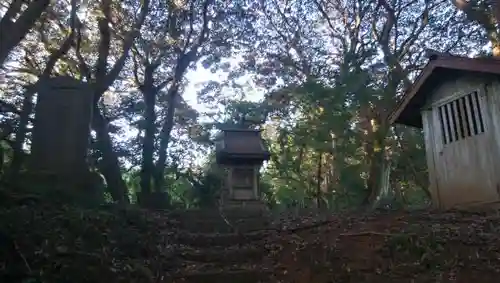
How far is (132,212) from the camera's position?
27.8 feet

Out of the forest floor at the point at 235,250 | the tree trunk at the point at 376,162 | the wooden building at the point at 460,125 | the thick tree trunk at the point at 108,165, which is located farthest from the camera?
the tree trunk at the point at 376,162

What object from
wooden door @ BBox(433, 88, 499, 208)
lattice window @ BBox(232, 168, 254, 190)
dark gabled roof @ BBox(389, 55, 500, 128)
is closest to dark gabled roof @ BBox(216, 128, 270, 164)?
lattice window @ BBox(232, 168, 254, 190)

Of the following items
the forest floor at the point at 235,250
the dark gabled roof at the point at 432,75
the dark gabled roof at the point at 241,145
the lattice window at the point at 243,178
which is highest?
the dark gabled roof at the point at 432,75

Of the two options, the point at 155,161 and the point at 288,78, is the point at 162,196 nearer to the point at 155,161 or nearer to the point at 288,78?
the point at 155,161

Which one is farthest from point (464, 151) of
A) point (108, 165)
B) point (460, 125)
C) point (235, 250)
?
point (108, 165)

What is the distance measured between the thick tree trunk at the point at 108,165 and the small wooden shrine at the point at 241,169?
3271 millimetres

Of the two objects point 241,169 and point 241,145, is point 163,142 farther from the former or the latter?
point 241,169

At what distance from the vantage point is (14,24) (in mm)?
7984

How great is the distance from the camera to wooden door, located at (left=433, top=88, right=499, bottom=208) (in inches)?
368

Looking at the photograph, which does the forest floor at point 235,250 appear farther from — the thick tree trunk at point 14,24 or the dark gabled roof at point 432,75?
the dark gabled roof at point 432,75

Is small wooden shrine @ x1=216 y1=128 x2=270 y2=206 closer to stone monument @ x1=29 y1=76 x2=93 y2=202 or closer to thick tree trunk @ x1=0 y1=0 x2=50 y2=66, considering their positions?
stone monument @ x1=29 y1=76 x2=93 y2=202

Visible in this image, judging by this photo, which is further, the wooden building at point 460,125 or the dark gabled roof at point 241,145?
the dark gabled roof at point 241,145

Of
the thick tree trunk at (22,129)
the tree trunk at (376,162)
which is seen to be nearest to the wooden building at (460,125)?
the tree trunk at (376,162)

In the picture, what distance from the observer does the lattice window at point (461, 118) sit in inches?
381
